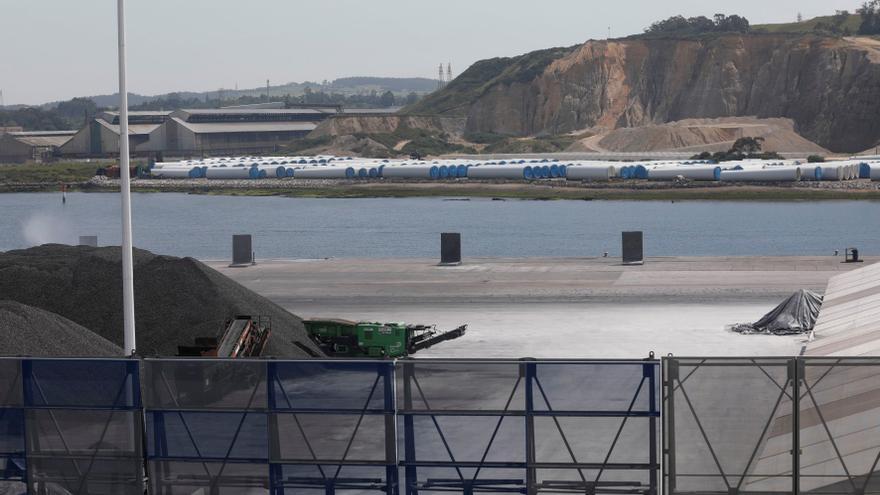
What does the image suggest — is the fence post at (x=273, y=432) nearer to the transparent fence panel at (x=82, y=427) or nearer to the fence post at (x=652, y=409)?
the transparent fence panel at (x=82, y=427)

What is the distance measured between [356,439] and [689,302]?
28862 mm

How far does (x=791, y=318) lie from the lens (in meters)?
36.9

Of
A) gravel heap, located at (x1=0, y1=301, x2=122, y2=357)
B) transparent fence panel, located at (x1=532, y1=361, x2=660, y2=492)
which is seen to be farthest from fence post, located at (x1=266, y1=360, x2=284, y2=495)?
gravel heap, located at (x1=0, y1=301, x2=122, y2=357)

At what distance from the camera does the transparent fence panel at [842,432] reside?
51.4 feet

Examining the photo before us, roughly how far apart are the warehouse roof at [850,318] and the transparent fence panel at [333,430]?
9900mm

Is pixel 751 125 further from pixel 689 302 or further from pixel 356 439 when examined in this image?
pixel 356 439

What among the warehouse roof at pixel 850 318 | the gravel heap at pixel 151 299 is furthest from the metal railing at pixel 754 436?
the gravel heap at pixel 151 299

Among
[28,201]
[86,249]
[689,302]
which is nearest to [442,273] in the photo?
[689,302]

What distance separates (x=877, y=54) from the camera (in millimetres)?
187250

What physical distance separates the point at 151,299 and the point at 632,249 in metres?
27.5

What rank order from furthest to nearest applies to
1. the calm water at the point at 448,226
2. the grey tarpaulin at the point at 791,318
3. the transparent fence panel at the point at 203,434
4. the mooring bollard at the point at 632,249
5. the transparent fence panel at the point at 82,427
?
the calm water at the point at 448,226, the mooring bollard at the point at 632,249, the grey tarpaulin at the point at 791,318, the transparent fence panel at the point at 82,427, the transparent fence panel at the point at 203,434

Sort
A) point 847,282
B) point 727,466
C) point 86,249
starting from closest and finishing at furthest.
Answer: point 727,466
point 847,282
point 86,249

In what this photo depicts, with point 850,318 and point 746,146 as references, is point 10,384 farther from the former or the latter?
point 746,146

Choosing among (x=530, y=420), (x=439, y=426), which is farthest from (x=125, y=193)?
(x=530, y=420)
